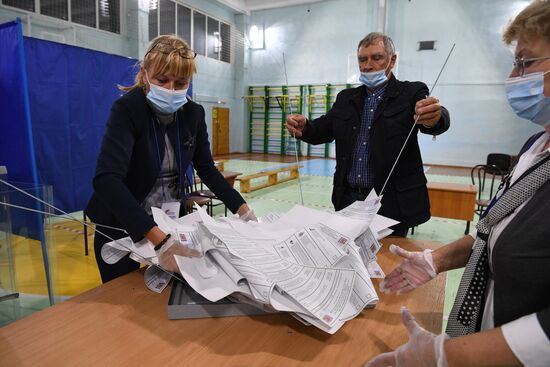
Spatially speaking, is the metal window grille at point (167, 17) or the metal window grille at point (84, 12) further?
the metal window grille at point (167, 17)

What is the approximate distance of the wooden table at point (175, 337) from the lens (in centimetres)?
63

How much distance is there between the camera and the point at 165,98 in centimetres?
116

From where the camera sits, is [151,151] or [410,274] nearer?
[410,274]

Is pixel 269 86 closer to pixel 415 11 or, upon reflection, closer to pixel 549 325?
pixel 415 11

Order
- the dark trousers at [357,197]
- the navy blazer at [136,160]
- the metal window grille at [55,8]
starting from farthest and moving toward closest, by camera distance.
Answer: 1. the metal window grille at [55,8]
2. the dark trousers at [357,197]
3. the navy blazer at [136,160]

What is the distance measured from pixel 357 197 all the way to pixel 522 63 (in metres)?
0.91

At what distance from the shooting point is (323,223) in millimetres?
971

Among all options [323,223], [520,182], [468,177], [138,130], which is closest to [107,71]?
[138,130]

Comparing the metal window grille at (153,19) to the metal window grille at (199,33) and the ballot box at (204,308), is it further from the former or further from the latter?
the ballot box at (204,308)

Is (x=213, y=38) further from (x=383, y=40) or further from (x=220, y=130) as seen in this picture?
(x=383, y=40)

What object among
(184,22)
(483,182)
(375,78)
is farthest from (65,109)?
(184,22)

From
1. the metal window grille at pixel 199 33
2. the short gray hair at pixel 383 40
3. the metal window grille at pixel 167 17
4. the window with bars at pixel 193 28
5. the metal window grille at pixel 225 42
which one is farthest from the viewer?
the metal window grille at pixel 225 42

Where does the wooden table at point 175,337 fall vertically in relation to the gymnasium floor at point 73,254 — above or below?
above

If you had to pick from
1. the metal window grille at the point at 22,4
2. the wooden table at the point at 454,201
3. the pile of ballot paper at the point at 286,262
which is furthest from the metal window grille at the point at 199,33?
the pile of ballot paper at the point at 286,262
